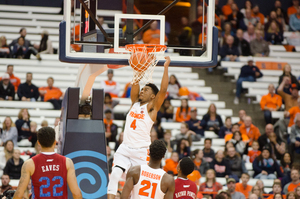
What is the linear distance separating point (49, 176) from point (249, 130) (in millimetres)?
8097

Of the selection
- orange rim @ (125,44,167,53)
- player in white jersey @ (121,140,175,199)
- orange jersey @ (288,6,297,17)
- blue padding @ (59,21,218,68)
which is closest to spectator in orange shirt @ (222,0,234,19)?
orange jersey @ (288,6,297,17)

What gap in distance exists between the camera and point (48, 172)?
4.86 m

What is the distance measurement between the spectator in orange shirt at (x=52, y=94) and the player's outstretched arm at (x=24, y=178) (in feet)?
25.6

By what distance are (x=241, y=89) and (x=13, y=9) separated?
8007mm

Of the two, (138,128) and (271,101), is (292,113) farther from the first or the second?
(138,128)

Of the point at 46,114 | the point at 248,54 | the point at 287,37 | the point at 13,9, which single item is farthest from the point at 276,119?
the point at 13,9

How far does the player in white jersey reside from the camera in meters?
5.17

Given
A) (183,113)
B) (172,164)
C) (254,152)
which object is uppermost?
(183,113)

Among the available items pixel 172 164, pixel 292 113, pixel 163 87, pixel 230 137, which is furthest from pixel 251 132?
pixel 163 87

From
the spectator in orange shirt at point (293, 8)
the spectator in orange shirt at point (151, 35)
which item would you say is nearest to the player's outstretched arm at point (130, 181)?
the spectator in orange shirt at point (151, 35)

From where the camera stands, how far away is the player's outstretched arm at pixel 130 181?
16.9ft

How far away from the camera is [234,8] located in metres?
16.0

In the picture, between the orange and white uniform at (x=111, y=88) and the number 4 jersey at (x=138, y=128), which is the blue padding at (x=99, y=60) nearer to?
the number 4 jersey at (x=138, y=128)

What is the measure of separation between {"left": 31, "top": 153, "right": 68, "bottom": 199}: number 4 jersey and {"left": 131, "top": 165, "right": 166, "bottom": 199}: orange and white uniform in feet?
2.67
